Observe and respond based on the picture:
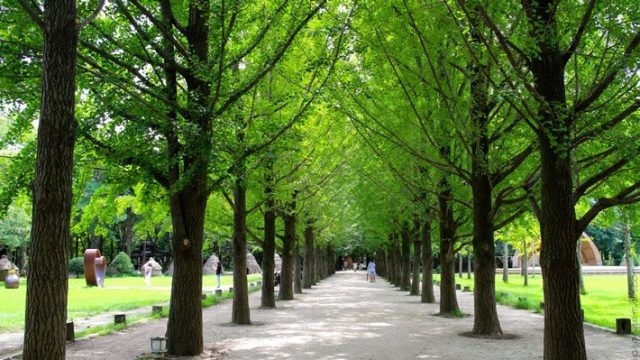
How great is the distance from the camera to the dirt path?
10664 millimetres

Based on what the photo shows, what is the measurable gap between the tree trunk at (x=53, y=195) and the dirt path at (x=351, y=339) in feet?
17.0

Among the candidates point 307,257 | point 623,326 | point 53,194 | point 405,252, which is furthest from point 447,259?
point 307,257

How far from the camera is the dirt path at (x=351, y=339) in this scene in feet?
35.0

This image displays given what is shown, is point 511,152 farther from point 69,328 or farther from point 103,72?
point 69,328

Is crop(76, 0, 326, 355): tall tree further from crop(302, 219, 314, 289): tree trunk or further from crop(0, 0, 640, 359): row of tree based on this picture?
crop(302, 219, 314, 289): tree trunk

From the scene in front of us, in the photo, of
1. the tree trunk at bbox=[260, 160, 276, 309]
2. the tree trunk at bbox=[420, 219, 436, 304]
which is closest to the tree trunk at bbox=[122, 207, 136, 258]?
the tree trunk at bbox=[260, 160, 276, 309]

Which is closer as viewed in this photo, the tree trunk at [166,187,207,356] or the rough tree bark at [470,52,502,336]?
the tree trunk at [166,187,207,356]

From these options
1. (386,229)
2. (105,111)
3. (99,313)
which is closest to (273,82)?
(105,111)

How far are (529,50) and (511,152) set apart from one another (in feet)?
24.3

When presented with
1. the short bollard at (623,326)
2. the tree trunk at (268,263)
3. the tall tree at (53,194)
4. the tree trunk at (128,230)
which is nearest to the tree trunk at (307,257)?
the tree trunk at (268,263)

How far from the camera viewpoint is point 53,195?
17.9ft

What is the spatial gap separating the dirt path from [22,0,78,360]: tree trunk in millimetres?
5190

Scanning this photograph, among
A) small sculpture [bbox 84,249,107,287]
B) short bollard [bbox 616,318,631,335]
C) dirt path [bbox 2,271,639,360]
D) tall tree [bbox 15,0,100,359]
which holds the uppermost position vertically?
tall tree [bbox 15,0,100,359]

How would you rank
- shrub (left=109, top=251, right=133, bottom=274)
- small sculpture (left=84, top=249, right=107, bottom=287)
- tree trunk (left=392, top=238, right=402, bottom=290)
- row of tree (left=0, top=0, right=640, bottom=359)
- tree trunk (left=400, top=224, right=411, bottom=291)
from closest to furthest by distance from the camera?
row of tree (left=0, top=0, right=640, bottom=359) < tree trunk (left=400, top=224, right=411, bottom=291) < small sculpture (left=84, top=249, right=107, bottom=287) < tree trunk (left=392, top=238, right=402, bottom=290) < shrub (left=109, top=251, right=133, bottom=274)
